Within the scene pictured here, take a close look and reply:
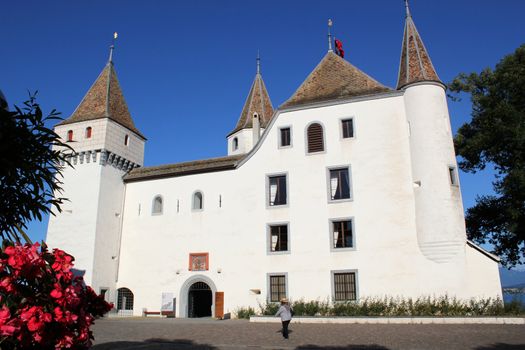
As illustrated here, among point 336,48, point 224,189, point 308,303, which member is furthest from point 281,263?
point 336,48

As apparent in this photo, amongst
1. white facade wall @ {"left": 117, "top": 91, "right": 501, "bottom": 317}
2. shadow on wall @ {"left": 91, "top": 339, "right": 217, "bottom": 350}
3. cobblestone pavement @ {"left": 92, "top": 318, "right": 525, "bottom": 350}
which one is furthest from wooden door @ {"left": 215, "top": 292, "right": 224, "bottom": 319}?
shadow on wall @ {"left": 91, "top": 339, "right": 217, "bottom": 350}

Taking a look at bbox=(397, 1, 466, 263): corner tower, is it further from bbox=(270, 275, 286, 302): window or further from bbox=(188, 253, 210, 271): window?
bbox=(188, 253, 210, 271): window

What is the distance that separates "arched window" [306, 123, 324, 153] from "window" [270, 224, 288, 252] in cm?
477

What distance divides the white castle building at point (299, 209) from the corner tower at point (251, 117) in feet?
26.8

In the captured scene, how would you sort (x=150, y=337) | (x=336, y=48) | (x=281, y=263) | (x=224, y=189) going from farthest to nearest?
(x=336, y=48)
(x=224, y=189)
(x=281, y=263)
(x=150, y=337)

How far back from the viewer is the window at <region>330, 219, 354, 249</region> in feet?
76.7

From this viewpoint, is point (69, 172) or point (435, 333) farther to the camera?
point (69, 172)

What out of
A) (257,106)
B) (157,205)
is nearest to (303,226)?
(157,205)

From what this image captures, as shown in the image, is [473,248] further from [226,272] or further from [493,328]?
[226,272]

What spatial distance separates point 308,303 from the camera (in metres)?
22.3

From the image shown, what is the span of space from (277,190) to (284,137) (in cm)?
331

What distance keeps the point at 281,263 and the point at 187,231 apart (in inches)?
263

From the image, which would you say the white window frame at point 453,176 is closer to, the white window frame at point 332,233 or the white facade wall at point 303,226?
the white facade wall at point 303,226

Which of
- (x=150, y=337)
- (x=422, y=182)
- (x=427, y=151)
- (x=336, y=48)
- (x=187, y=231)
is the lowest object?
(x=150, y=337)
